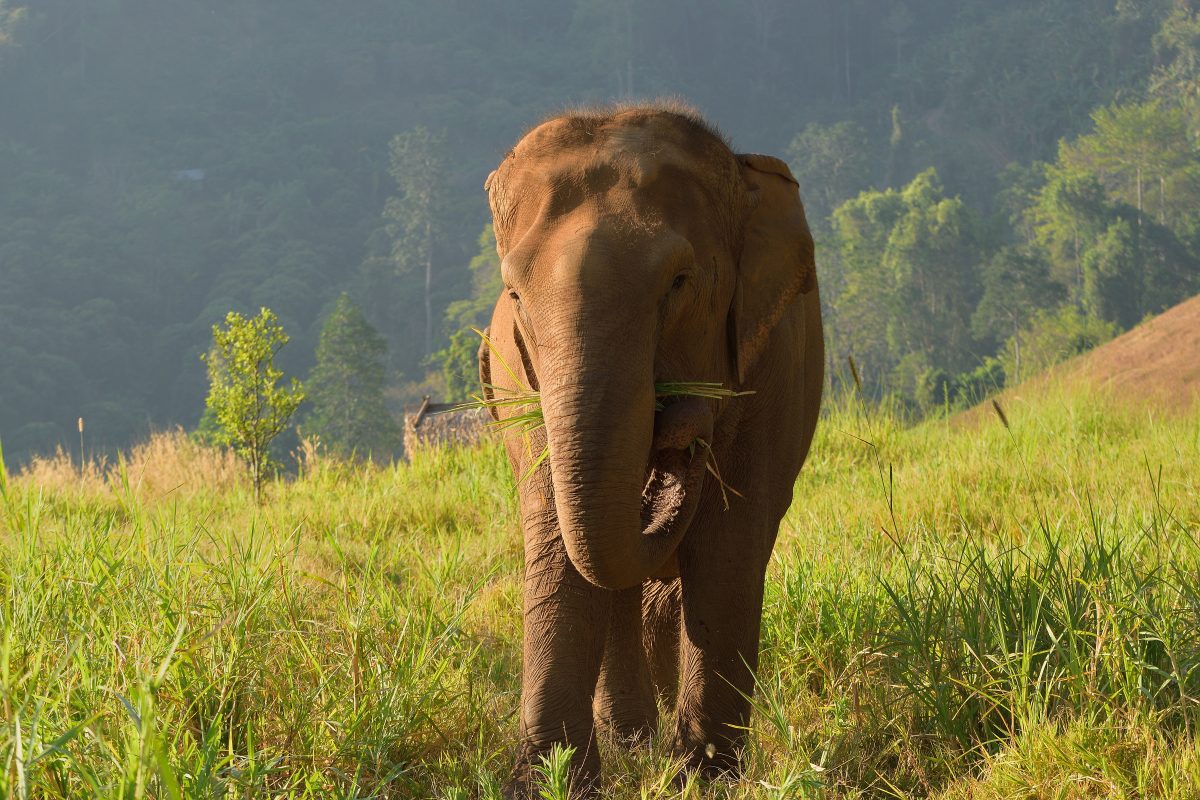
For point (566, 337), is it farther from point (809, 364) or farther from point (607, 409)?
point (809, 364)

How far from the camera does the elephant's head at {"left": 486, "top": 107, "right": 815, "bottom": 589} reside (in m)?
3.10

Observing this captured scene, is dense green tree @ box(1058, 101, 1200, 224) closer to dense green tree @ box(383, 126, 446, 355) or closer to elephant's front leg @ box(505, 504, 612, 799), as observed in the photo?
dense green tree @ box(383, 126, 446, 355)

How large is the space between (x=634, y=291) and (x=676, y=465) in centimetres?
58

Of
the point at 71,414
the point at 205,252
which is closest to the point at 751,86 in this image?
the point at 205,252

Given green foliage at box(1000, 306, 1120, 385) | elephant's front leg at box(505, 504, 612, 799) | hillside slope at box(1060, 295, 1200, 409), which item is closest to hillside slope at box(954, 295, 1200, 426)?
hillside slope at box(1060, 295, 1200, 409)

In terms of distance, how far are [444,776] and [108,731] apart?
101 cm

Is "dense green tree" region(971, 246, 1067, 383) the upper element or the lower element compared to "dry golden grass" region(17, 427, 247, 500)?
upper

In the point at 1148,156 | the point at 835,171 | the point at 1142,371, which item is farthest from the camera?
the point at 835,171

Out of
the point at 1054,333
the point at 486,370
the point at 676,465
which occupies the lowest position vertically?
the point at 676,465

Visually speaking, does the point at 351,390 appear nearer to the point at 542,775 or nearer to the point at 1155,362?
the point at 1155,362

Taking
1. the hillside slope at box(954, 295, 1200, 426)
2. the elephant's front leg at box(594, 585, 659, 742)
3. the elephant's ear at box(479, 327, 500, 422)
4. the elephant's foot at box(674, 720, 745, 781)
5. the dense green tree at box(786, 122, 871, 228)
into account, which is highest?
the dense green tree at box(786, 122, 871, 228)

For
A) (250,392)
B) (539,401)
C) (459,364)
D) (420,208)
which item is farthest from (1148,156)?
(539,401)

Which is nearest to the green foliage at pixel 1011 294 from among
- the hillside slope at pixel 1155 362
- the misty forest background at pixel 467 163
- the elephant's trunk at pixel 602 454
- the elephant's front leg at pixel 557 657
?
the misty forest background at pixel 467 163

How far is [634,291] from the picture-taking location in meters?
3.17
